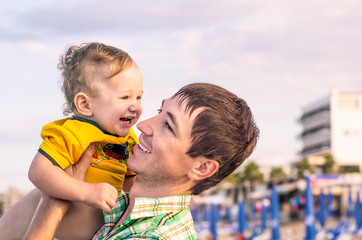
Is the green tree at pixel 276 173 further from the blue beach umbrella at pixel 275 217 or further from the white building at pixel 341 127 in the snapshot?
the blue beach umbrella at pixel 275 217

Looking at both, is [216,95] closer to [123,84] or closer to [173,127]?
[173,127]

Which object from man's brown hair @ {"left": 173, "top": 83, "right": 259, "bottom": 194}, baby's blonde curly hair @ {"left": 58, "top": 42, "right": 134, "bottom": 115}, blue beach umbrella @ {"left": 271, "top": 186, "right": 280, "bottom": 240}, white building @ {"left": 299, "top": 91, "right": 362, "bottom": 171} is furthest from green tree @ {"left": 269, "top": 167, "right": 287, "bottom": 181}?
Answer: man's brown hair @ {"left": 173, "top": 83, "right": 259, "bottom": 194}

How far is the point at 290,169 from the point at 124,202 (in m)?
96.3

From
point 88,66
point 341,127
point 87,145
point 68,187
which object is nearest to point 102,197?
point 68,187

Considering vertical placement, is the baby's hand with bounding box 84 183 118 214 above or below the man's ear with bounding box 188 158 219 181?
below

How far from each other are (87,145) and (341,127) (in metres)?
104

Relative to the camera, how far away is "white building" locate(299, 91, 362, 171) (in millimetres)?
101312

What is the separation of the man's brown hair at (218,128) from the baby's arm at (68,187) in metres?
0.36

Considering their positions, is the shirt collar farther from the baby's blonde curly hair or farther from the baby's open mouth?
the baby's blonde curly hair

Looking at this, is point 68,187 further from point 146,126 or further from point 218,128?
point 218,128

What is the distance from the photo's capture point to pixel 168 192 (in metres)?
2.67

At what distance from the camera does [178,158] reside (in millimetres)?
2596

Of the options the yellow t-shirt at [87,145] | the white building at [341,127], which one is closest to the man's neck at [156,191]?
the yellow t-shirt at [87,145]

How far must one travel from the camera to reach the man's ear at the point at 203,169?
2.62 m
